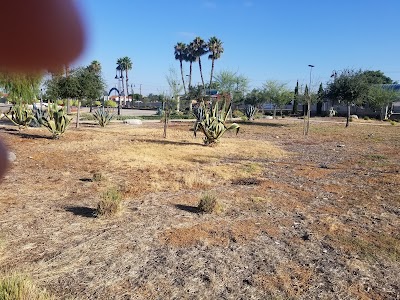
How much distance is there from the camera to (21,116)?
19.8m

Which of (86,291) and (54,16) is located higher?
(54,16)

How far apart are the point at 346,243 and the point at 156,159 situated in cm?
783

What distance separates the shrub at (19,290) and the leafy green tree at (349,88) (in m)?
33.2

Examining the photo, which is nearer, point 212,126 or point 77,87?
point 212,126

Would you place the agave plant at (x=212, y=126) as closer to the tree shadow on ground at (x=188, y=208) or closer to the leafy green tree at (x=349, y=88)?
the tree shadow on ground at (x=188, y=208)

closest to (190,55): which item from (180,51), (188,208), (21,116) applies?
(180,51)

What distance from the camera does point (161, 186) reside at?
27.2 feet

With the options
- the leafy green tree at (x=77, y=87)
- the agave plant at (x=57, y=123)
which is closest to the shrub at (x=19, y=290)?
the agave plant at (x=57, y=123)

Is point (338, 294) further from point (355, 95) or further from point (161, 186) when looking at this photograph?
point (355, 95)

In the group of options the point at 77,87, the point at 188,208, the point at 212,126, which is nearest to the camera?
the point at 188,208

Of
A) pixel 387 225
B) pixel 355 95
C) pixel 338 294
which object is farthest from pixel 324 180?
pixel 355 95

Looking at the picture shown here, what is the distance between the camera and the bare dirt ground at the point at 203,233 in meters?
3.92

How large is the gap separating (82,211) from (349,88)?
32.5 metres

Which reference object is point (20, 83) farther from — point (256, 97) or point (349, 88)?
point (256, 97)
